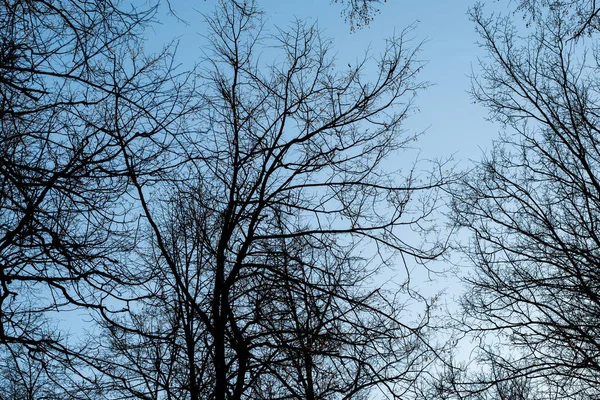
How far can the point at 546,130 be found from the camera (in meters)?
9.98

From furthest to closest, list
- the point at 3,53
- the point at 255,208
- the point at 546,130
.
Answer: the point at 546,130 < the point at 255,208 < the point at 3,53

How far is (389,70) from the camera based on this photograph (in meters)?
6.39

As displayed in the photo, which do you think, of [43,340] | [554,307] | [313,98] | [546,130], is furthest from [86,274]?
[546,130]

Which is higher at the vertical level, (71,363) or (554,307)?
(554,307)

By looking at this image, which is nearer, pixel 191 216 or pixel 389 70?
pixel 389 70

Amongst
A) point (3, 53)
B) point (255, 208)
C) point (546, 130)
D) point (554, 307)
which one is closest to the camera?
point (3, 53)

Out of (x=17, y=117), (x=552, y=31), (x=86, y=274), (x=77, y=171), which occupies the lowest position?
(x=86, y=274)

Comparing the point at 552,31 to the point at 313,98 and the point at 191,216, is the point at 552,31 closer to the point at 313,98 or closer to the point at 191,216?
the point at 313,98

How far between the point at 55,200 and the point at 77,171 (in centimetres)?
50

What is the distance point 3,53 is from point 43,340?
7.60ft

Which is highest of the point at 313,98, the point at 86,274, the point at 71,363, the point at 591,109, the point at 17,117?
the point at 591,109

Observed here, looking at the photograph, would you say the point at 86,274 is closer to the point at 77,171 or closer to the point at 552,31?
the point at 77,171

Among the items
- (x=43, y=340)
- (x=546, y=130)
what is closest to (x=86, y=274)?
(x=43, y=340)

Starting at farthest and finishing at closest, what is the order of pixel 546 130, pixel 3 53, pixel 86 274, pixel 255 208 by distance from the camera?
pixel 546 130 < pixel 255 208 < pixel 86 274 < pixel 3 53
